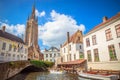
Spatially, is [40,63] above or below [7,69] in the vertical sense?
below

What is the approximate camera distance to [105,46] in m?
16.9

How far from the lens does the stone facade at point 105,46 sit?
48.6 feet

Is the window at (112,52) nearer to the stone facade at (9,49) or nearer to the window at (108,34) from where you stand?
the window at (108,34)

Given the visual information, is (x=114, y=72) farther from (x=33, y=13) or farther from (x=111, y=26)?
(x=33, y=13)

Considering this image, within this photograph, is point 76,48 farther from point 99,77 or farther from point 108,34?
point 99,77

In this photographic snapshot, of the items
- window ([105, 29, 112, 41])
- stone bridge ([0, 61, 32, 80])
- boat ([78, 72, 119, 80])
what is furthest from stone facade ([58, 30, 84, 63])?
stone bridge ([0, 61, 32, 80])

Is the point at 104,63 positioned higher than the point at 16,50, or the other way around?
the point at 16,50

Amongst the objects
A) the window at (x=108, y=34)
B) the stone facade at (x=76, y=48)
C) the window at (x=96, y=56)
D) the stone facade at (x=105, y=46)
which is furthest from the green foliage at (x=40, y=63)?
the window at (x=108, y=34)

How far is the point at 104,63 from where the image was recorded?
54.8 ft

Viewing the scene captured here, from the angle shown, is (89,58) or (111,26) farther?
(89,58)

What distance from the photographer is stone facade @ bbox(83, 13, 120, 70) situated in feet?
48.6

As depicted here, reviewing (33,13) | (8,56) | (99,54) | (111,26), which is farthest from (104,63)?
(33,13)

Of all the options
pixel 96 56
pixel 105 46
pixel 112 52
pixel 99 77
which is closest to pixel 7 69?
pixel 99 77

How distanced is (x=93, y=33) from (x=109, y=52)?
5376 mm
